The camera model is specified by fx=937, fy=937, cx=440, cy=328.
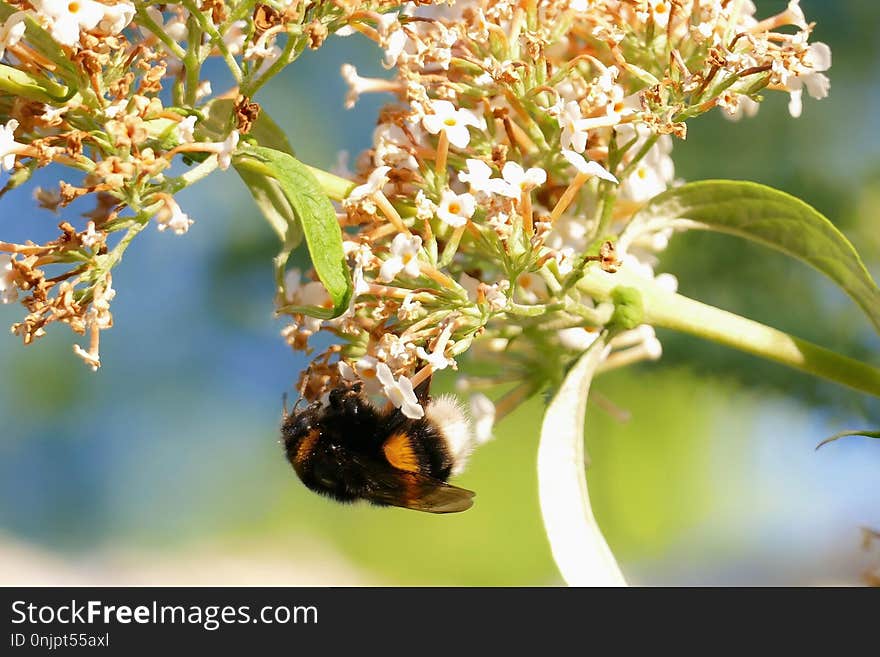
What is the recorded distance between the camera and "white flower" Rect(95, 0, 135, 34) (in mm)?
476

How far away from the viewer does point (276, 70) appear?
0.51 meters

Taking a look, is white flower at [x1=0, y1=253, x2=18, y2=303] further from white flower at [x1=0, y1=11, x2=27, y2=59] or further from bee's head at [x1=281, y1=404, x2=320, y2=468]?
bee's head at [x1=281, y1=404, x2=320, y2=468]

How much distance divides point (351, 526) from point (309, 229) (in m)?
1.53

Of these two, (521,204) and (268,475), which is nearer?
(521,204)

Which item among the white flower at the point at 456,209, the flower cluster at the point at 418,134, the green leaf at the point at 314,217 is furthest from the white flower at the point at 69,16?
the white flower at the point at 456,209

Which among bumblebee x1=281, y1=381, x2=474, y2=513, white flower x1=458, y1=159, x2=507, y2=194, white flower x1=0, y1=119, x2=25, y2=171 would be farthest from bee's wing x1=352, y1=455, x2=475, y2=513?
white flower x1=0, y1=119, x2=25, y2=171

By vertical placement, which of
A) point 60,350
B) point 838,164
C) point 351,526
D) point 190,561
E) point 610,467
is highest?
point 838,164

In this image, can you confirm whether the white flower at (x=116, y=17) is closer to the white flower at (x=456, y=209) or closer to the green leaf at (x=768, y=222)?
the white flower at (x=456, y=209)

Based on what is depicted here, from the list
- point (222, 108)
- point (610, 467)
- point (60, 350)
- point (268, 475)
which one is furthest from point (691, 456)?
point (60, 350)

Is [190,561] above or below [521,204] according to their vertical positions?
below

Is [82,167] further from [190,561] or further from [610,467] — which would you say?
[190,561]

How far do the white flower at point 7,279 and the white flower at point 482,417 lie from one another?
13.4 inches

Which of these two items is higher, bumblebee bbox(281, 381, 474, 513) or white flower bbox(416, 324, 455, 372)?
white flower bbox(416, 324, 455, 372)

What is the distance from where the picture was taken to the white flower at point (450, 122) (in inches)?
22.2
